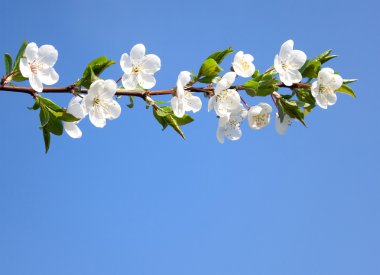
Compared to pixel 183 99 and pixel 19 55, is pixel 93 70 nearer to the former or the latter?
pixel 19 55

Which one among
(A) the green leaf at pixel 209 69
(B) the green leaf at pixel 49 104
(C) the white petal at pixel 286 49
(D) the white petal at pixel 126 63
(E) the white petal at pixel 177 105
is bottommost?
(E) the white petal at pixel 177 105

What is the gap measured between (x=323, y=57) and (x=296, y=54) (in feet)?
0.68

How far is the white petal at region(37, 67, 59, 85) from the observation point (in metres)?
2.50

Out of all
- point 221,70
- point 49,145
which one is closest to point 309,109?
point 221,70

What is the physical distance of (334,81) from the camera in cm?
284

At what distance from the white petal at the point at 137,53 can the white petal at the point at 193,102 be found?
13.8 inches

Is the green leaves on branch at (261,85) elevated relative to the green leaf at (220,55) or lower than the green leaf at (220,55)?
lower

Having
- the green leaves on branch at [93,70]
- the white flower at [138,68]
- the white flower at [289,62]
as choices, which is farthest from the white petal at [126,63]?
the white flower at [289,62]

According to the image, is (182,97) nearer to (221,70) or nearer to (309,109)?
(221,70)

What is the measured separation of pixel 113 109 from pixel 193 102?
44cm

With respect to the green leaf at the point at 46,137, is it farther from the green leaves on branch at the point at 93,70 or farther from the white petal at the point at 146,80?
the white petal at the point at 146,80

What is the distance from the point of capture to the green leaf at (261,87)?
2.72m

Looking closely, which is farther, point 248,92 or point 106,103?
point 248,92

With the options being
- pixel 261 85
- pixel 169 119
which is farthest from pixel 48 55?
pixel 261 85
